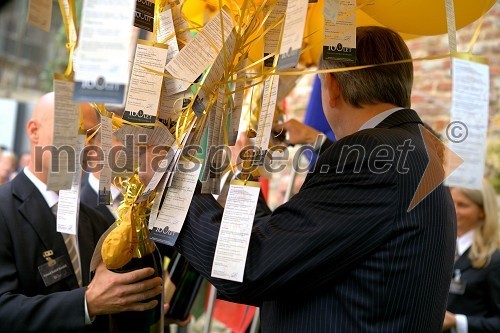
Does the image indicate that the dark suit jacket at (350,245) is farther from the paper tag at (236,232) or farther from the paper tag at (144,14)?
the paper tag at (144,14)

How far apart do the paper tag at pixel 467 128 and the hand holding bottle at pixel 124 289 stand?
74cm

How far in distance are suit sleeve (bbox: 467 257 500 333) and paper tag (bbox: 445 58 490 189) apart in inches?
63.7

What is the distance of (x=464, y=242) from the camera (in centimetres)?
261

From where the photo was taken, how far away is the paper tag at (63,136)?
0.98 m

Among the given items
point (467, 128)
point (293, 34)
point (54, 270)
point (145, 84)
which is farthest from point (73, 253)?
point (467, 128)

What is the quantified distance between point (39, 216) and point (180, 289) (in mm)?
742

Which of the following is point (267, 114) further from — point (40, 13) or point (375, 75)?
point (40, 13)

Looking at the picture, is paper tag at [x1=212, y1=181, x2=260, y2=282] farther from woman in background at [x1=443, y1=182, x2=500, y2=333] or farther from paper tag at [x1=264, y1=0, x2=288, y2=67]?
woman in background at [x1=443, y1=182, x2=500, y2=333]

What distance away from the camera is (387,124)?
1.30 metres

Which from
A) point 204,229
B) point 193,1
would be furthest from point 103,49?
point 193,1

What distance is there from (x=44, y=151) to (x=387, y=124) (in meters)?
1.07

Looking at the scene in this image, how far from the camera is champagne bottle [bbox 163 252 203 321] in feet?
7.54

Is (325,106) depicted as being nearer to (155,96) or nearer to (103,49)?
(155,96)

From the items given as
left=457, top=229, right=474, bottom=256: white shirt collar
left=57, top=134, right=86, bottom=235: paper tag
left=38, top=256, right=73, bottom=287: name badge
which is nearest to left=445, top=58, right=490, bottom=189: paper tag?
left=57, top=134, right=86, bottom=235: paper tag
